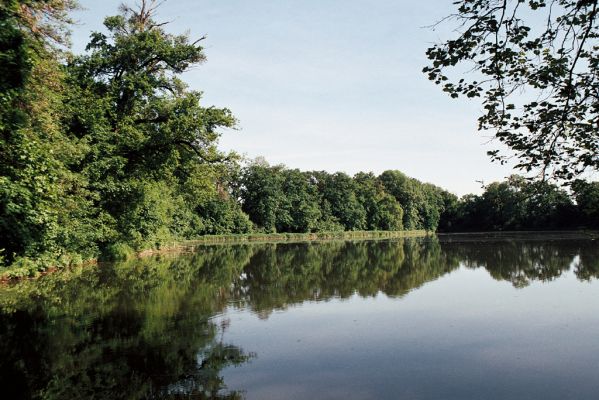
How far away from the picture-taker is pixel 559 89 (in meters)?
7.12

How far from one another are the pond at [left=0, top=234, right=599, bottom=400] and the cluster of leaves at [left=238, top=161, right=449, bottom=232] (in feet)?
→ 215

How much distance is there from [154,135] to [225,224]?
51918 mm

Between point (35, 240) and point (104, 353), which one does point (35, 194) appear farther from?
point (104, 353)

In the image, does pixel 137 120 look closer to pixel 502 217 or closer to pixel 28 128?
pixel 28 128

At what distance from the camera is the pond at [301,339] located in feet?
22.9

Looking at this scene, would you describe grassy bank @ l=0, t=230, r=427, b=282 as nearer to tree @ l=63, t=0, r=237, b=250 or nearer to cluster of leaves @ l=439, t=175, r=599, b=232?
tree @ l=63, t=0, r=237, b=250

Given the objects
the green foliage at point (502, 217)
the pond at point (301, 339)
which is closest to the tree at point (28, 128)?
the pond at point (301, 339)

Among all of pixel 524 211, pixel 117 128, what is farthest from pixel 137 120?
pixel 524 211

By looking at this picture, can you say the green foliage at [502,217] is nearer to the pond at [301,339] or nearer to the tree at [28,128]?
the pond at [301,339]

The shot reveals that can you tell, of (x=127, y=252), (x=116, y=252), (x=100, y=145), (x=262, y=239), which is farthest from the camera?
(x=262, y=239)

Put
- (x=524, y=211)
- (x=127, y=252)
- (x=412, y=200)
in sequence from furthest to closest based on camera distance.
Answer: (x=412, y=200) < (x=524, y=211) < (x=127, y=252)

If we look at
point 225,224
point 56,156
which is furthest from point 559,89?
point 225,224

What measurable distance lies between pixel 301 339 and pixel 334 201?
90003mm

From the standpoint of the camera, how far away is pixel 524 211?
296 feet
